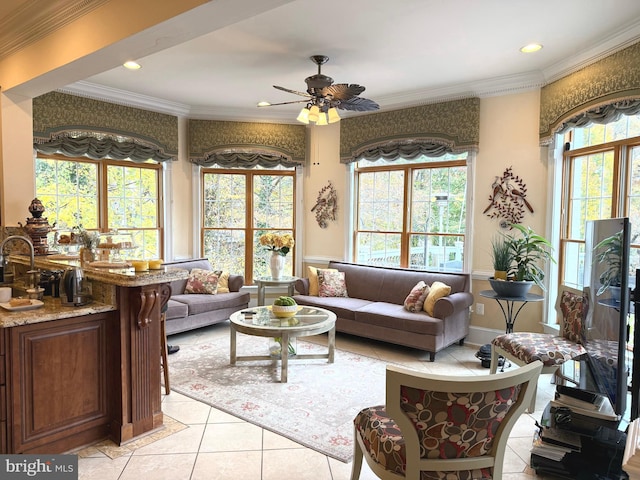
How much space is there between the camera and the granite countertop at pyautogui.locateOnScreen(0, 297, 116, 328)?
2.32 m

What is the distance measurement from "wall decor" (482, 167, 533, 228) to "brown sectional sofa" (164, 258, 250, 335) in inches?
129

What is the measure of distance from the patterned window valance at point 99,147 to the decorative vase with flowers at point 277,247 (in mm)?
1943

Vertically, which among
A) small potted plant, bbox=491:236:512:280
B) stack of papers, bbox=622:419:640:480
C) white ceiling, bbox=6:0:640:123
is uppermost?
white ceiling, bbox=6:0:640:123

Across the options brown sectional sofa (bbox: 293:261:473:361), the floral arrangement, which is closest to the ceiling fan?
the floral arrangement

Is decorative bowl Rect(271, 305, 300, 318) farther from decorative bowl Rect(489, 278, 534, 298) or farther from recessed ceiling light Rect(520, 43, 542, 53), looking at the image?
recessed ceiling light Rect(520, 43, 542, 53)

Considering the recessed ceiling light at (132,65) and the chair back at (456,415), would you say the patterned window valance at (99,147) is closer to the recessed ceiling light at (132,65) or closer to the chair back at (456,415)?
the recessed ceiling light at (132,65)

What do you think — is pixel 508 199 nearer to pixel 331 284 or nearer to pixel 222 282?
pixel 331 284

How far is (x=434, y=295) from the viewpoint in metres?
4.54

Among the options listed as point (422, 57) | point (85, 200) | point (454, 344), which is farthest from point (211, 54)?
point (454, 344)

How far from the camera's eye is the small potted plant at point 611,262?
2188mm

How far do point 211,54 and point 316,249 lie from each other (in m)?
3.16

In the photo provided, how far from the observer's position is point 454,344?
16.3ft

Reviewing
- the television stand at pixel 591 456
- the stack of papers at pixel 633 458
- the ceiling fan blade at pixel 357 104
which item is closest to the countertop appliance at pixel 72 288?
the ceiling fan blade at pixel 357 104

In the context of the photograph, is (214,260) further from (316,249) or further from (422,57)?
(422,57)
